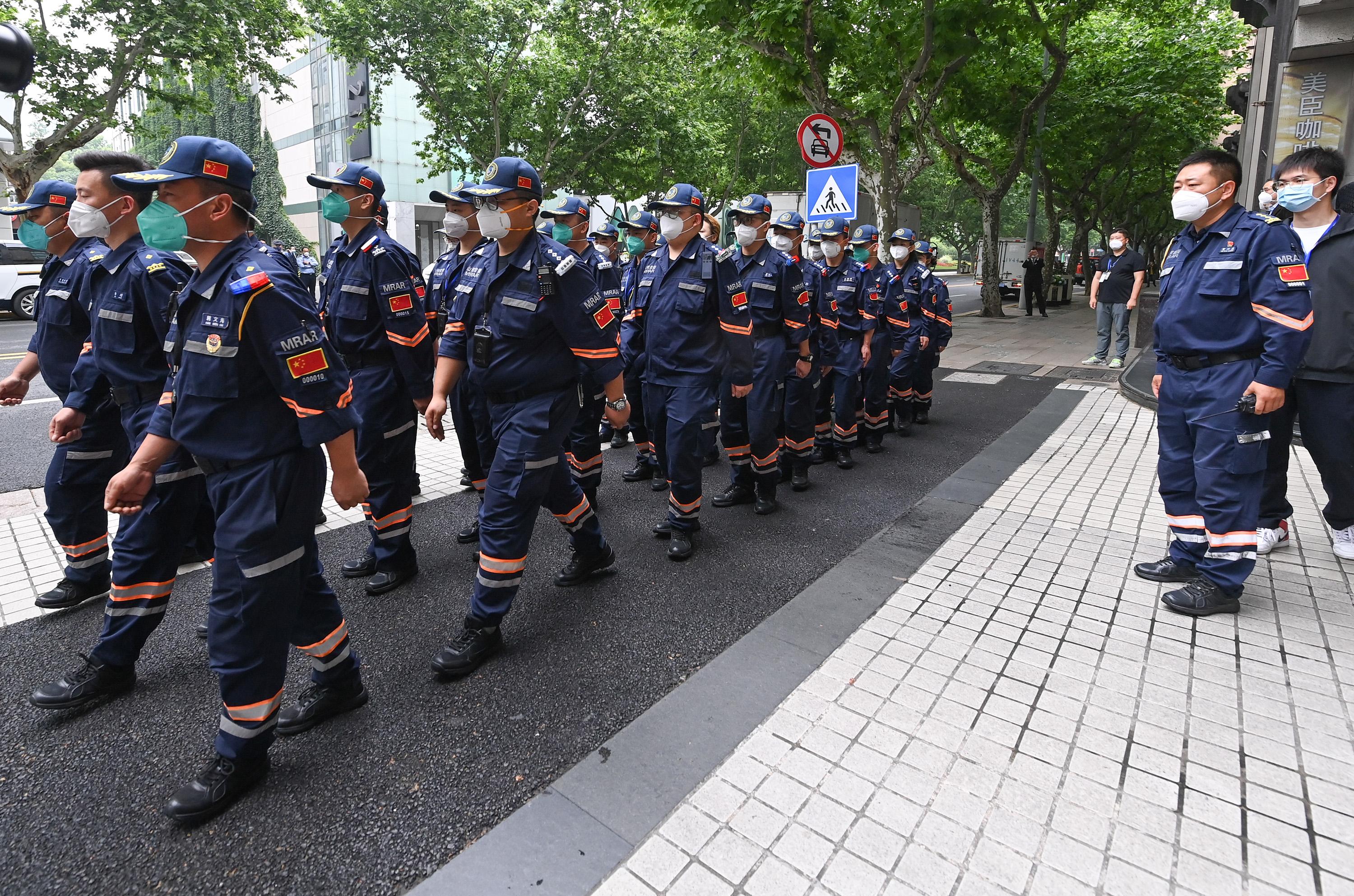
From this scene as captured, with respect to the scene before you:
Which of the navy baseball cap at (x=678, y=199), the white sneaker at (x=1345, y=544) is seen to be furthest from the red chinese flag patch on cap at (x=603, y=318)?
the white sneaker at (x=1345, y=544)

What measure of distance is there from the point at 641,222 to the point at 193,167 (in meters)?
5.13

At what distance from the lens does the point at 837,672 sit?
3195 millimetres

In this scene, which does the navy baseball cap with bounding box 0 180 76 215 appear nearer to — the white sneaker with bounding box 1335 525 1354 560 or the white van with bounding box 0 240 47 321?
the white sneaker with bounding box 1335 525 1354 560

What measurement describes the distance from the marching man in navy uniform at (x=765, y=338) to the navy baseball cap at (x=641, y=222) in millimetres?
1856

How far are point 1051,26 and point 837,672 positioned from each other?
55.1 feet

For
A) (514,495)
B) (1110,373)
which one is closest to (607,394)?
(514,495)

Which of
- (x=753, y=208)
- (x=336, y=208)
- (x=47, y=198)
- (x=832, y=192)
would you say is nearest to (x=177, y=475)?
(x=336, y=208)

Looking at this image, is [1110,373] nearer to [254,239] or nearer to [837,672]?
[837,672]

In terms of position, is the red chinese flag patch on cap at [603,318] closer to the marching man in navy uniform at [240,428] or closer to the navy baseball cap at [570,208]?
the marching man in navy uniform at [240,428]

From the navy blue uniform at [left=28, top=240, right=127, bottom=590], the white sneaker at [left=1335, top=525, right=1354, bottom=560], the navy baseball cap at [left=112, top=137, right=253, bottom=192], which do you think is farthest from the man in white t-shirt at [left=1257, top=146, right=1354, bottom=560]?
the navy blue uniform at [left=28, top=240, right=127, bottom=590]

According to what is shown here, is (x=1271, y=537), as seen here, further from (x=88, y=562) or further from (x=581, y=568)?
(x=88, y=562)

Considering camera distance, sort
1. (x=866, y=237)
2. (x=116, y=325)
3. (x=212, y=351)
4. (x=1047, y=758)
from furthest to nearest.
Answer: (x=866, y=237)
(x=116, y=325)
(x=1047, y=758)
(x=212, y=351)

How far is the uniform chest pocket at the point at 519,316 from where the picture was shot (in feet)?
10.9

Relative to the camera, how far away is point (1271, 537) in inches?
179
